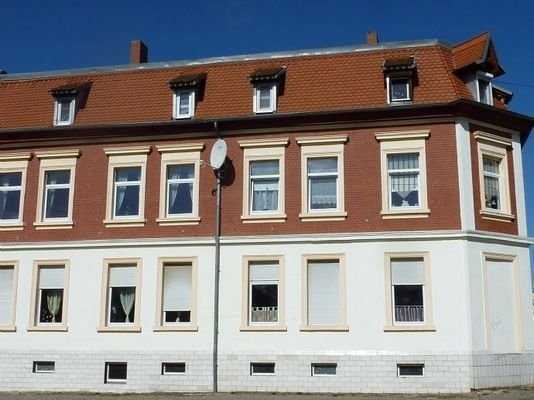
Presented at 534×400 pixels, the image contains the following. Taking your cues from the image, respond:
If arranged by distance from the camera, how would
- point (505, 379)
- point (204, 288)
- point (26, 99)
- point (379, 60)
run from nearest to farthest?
point (505, 379) → point (204, 288) → point (379, 60) → point (26, 99)

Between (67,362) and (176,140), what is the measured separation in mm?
7601

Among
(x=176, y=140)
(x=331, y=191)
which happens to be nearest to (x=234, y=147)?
(x=176, y=140)

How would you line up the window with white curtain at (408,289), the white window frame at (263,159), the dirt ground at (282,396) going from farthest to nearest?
1. the white window frame at (263,159)
2. the window with white curtain at (408,289)
3. the dirt ground at (282,396)

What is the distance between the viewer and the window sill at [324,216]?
826 inches

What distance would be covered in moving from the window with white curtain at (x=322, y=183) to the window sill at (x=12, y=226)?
9.41 m

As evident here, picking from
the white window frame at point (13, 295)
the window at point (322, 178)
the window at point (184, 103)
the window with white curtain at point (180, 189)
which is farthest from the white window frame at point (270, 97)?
the white window frame at point (13, 295)

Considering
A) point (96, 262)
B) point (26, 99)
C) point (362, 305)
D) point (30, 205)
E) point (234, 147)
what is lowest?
point (362, 305)

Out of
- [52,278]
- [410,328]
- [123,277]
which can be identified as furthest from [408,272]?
[52,278]

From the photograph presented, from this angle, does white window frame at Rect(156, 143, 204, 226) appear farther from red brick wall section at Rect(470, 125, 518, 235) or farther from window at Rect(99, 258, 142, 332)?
red brick wall section at Rect(470, 125, 518, 235)

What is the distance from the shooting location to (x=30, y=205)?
23.1m

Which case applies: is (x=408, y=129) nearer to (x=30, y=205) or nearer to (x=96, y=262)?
(x=96, y=262)

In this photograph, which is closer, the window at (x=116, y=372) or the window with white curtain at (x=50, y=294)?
the window at (x=116, y=372)

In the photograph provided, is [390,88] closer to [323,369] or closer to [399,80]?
[399,80]

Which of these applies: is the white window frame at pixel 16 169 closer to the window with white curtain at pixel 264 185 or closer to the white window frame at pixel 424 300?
the window with white curtain at pixel 264 185
